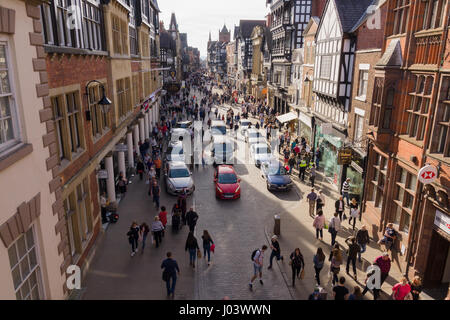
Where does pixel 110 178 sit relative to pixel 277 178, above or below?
above

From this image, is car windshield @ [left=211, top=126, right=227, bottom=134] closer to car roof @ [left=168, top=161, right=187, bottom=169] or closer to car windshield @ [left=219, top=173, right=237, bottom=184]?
car roof @ [left=168, top=161, right=187, bottom=169]

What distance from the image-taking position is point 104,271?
11.1m

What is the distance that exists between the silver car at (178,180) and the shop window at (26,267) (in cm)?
1133

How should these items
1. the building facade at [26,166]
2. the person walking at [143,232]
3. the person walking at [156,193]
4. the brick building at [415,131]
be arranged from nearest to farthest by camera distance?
the building facade at [26,166], the brick building at [415,131], the person walking at [143,232], the person walking at [156,193]

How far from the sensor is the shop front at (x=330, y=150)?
18.8 m

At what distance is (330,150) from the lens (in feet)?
68.1

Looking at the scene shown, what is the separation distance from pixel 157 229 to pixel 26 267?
6869mm

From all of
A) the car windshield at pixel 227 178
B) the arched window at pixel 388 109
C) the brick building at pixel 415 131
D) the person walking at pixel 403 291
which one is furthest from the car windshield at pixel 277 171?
the person walking at pixel 403 291

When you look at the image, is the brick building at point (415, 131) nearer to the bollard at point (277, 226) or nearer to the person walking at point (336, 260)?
the person walking at point (336, 260)

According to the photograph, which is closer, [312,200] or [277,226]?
[277,226]

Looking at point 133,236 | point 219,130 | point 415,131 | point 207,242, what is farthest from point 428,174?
point 219,130

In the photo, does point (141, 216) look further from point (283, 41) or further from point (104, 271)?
point (283, 41)

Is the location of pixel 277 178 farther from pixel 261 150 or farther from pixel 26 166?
pixel 26 166

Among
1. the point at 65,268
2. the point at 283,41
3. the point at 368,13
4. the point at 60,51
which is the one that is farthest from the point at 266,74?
the point at 65,268
